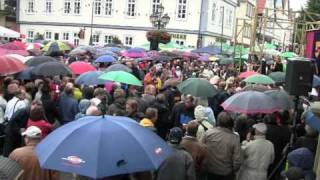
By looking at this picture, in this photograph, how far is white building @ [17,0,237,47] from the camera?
53375 millimetres

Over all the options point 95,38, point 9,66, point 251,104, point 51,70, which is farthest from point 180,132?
point 95,38

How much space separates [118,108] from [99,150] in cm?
438

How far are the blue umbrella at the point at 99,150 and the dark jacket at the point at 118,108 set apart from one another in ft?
11.7

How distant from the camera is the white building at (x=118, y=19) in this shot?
53.4 metres

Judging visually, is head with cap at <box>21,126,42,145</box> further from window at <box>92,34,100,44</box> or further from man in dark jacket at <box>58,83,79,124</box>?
window at <box>92,34,100,44</box>

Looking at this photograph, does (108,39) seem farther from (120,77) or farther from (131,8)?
(120,77)

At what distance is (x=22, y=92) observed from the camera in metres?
9.53

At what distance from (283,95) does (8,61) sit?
588 centimetres

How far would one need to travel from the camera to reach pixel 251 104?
30.5 feet

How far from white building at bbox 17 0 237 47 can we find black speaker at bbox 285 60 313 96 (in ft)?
143

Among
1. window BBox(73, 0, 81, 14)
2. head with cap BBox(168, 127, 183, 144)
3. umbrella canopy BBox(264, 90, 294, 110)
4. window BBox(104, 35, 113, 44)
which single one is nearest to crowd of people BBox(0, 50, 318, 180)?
head with cap BBox(168, 127, 183, 144)

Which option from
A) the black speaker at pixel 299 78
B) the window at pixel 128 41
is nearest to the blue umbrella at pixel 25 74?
the black speaker at pixel 299 78

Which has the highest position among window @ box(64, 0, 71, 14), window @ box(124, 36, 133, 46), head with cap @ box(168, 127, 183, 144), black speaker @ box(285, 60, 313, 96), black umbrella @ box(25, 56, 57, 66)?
window @ box(64, 0, 71, 14)

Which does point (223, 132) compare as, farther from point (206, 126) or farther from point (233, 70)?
point (233, 70)
